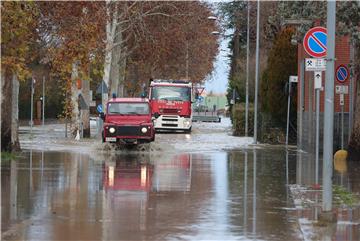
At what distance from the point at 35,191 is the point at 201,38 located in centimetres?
2985

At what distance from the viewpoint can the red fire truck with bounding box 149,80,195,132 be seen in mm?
43750

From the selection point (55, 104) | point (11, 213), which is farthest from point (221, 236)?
point (55, 104)

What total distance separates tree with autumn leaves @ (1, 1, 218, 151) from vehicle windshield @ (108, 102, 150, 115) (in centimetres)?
163

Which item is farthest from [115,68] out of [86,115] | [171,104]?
[86,115]

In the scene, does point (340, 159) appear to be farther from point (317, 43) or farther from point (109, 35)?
point (109, 35)

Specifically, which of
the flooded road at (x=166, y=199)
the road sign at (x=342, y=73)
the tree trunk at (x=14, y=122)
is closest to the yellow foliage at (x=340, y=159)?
the flooded road at (x=166, y=199)

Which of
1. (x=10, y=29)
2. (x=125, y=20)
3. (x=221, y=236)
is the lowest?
(x=221, y=236)

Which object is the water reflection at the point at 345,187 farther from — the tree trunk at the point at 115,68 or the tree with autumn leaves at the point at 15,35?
the tree trunk at the point at 115,68

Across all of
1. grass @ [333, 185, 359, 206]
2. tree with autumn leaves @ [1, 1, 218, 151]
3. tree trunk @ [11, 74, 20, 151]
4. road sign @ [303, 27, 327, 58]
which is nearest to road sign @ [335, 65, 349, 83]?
grass @ [333, 185, 359, 206]

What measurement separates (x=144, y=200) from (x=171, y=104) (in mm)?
29763

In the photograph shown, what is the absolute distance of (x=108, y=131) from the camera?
2628 cm

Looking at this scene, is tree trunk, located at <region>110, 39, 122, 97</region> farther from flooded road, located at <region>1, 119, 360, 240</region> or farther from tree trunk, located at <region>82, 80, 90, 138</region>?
flooded road, located at <region>1, 119, 360, 240</region>

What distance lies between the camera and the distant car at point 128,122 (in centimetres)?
2631

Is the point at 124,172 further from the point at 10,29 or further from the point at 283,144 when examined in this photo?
the point at 283,144
